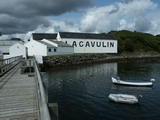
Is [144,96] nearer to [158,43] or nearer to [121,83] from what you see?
[121,83]

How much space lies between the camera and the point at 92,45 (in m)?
92.2

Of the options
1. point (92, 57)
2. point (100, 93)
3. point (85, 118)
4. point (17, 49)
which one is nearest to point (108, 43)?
point (92, 57)

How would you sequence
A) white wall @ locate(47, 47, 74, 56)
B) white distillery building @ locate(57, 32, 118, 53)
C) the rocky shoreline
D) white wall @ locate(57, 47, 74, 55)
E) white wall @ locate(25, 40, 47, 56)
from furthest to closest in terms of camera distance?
white distillery building @ locate(57, 32, 118, 53)
white wall @ locate(57, 47, 74, 55)
white wall @ locate(47, 47, 74, 56)
white wall @ locate(25, 40, 47, 56)
the rocky shoreline

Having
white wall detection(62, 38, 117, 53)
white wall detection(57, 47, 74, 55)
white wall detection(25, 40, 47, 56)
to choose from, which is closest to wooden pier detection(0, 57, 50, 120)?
white wall detection(25, 40, 47, 56)

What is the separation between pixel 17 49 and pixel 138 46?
7823 centimetres

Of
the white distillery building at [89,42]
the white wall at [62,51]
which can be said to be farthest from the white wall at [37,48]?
the white distillery building at [89,42]

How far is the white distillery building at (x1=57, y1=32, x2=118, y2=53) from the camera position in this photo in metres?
87.1

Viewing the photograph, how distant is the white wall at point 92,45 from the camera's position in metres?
87.9

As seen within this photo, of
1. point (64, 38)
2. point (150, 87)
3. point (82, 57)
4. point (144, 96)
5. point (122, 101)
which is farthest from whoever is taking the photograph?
point (64, 38)

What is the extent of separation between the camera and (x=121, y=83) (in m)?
34.6

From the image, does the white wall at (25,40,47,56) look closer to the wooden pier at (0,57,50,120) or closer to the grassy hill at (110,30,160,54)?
the grassy hill at (110,30,160,54)

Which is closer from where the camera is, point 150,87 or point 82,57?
point 150,87

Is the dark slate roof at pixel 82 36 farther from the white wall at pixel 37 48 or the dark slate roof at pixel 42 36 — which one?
the white wall at pixel 37 48

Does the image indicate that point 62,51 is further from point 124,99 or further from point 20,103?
point 20,103
